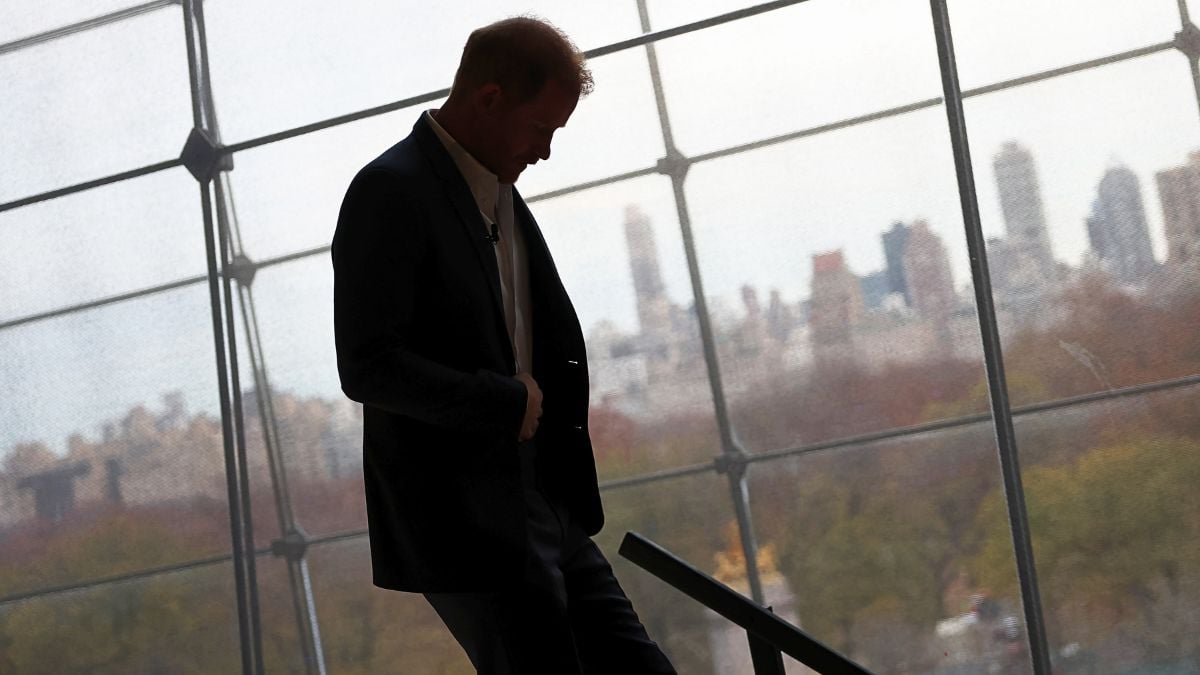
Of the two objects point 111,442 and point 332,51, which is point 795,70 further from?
point 111,442

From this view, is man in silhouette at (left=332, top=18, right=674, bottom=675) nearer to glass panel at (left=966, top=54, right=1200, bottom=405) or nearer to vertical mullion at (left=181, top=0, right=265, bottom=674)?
glass panel at (left=966, top=54, right=1200, bottom=405)

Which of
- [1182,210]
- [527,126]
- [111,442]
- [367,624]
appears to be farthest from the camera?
[111,442]

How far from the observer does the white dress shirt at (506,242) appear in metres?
1.19

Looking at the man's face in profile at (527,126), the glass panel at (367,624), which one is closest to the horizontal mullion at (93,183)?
the glass panel at (367,624)

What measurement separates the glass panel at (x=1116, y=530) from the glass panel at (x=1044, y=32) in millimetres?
470

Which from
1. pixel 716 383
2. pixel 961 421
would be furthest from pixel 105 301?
pixel 961 421

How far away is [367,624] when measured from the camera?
7.77 feet

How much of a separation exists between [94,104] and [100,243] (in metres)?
0.27

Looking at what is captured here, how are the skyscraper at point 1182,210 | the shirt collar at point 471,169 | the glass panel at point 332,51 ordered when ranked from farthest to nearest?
the glass panel at point 332,51, the skyscraper at point 1182,210, the shirt collar at point 471,169

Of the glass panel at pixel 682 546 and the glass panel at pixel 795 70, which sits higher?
the glass panel at pixel 795 70

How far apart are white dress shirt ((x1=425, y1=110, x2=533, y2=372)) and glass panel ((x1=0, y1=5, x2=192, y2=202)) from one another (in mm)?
1416

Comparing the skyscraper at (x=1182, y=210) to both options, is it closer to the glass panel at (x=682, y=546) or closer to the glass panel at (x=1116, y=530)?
the glass panel at (x=1116, y=530)

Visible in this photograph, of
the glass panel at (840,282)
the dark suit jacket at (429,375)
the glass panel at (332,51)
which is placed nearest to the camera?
the dark suit jacket at (429,375)

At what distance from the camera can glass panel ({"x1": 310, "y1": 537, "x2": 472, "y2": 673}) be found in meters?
2.34
